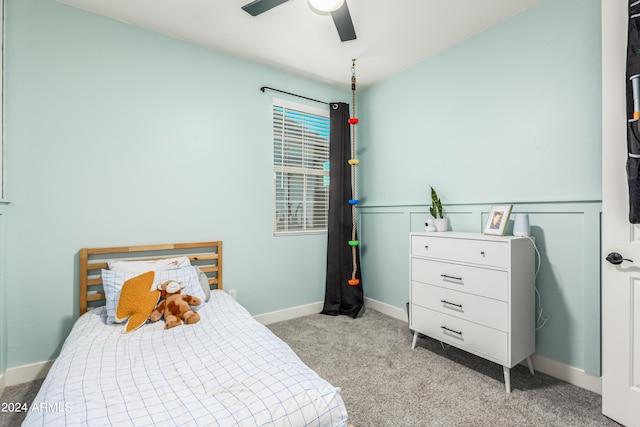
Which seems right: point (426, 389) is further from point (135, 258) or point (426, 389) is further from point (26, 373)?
point (26, 373)

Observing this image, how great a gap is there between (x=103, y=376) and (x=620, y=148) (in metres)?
2.70

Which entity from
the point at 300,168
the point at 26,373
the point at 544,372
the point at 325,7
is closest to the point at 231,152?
the point at 300,168

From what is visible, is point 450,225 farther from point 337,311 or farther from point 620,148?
point 337,311

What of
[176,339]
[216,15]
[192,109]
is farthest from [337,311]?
[216,15]

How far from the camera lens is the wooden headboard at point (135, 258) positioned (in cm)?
205

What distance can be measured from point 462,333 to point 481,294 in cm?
33

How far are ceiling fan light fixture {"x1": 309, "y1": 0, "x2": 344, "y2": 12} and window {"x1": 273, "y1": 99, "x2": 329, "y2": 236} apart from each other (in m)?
1.29

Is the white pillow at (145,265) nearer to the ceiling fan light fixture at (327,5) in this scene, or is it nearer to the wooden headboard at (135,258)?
the wooden headboard at (135,258)

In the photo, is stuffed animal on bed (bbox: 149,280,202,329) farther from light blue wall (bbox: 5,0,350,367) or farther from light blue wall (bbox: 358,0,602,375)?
light blue wall (bbox: 358,0,602,375)

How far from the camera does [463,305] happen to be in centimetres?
203

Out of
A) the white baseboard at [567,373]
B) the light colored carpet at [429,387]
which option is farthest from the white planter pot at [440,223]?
the white baseboard at [567,373]

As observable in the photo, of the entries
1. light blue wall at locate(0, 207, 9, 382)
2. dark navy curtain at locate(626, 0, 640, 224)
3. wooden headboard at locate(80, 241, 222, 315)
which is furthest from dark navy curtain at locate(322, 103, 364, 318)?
light blue wall at locate(0, 207, 9, 382)

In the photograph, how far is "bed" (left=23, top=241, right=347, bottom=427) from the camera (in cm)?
93

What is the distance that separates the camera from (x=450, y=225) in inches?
102
